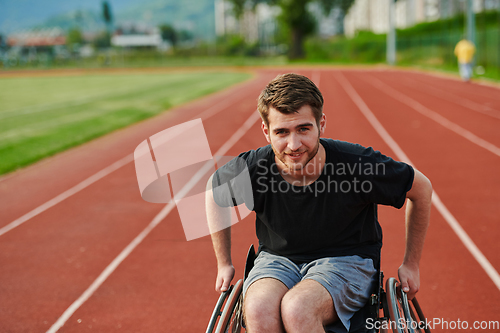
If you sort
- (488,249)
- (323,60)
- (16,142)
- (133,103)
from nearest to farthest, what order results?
(488,249) < (16,142) < (133,103) < (323,60)

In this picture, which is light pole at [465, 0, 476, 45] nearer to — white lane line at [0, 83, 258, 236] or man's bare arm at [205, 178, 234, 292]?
white lane line at [0, 83, 258, 236]

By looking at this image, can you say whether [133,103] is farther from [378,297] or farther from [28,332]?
[378,297]

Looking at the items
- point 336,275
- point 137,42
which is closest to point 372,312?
point 336,275

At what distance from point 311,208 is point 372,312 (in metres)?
0.56

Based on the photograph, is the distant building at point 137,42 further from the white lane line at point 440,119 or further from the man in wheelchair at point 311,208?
the man in wheelchair at point 311,208

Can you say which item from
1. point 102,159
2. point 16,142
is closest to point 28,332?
point 102,159

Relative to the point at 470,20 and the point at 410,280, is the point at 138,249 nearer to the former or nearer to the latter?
the point at 410,280

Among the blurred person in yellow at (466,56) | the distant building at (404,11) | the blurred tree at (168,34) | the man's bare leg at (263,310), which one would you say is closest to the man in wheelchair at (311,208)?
the man's bare leg at (263,310)

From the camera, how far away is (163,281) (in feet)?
12.5

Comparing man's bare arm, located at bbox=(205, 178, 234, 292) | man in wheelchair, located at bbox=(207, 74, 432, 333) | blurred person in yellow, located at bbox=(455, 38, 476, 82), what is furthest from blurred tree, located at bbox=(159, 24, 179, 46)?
man in wheelchair, located at bbox=(207, 74, 432, 333)

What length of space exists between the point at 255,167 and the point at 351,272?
596mm

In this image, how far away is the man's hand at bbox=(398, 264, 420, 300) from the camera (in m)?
2.11

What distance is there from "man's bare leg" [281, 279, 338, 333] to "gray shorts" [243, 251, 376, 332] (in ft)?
0.12

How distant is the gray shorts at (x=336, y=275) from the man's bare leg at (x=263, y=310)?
0.13 metres
